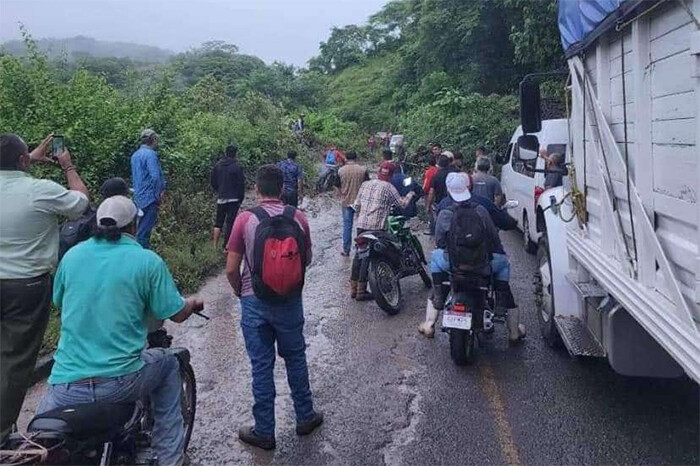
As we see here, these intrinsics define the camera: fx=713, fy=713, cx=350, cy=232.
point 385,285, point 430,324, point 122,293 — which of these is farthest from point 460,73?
point 122,293

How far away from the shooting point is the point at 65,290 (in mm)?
3535

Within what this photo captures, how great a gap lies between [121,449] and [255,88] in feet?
110

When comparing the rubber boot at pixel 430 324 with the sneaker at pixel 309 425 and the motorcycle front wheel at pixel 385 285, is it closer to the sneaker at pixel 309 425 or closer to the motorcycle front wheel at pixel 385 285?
the motorcycle front wheel at pixel 385 285

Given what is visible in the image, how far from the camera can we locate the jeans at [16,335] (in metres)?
4.24

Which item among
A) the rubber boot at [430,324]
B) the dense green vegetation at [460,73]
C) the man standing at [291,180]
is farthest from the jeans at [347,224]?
the dense green vegetation at [460,73]

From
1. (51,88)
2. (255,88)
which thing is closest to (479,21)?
(255,88)

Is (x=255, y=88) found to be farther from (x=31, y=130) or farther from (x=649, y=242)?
(x=649, y=242)

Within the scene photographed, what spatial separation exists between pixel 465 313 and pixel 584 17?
2.47m

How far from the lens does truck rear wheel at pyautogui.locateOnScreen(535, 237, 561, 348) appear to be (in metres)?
6.32

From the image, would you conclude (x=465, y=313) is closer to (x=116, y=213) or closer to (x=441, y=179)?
(x=116, y=213)

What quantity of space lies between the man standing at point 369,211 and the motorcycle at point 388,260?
0.62 feet

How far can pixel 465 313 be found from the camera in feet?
19.1

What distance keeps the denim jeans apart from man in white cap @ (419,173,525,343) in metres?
2.78

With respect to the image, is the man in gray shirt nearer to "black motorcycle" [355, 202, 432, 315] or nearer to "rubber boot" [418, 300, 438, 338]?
"black motorcycle" [355, 202, 432, 315]
